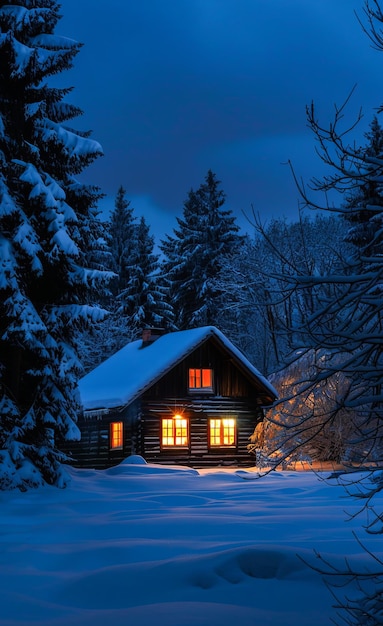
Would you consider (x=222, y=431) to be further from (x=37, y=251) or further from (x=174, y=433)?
(x=37, y=251)

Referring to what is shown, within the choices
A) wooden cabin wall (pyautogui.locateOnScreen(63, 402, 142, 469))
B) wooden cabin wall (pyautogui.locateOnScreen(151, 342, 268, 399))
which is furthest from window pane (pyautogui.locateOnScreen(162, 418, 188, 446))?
wooden cabin wall (pyautogui.locateOnScreen(63, 402, 142, 469))

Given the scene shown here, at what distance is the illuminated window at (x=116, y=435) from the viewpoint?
30.5 metres

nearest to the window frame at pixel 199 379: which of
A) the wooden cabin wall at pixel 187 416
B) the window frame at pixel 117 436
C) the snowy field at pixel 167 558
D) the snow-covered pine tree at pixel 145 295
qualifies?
the wooden cabin wall at pixel 187 416

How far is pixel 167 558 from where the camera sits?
852 cm

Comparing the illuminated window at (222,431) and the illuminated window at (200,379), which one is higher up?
the illuminated window at (200,379)

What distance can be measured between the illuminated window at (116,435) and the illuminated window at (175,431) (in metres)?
2.00

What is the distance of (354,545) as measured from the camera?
8.89 m

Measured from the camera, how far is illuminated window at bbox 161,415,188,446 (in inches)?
1184

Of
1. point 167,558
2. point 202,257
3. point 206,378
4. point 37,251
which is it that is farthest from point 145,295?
point 167,558

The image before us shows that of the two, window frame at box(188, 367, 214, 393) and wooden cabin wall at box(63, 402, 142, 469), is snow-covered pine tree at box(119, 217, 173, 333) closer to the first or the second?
wooden cabin wall at box(63, 402, 142, 469)

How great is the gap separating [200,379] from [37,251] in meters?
16.0

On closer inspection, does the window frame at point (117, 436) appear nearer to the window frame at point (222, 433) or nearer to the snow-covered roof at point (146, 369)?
the snow-covered roof at point (146, 369)

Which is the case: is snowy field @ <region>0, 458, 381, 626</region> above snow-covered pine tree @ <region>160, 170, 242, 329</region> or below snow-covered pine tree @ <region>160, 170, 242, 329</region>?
below

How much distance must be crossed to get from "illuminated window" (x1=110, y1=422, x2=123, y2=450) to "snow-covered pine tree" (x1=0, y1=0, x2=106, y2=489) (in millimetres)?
12715
